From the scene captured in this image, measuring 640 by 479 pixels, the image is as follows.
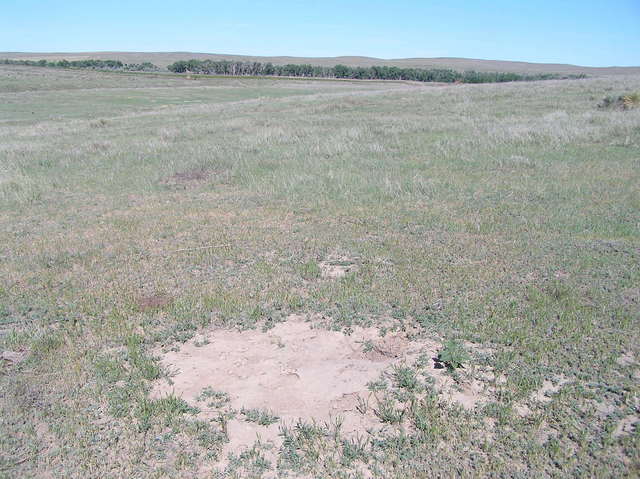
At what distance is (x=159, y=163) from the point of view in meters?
13.8

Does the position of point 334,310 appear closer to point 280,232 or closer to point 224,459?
point 224,459

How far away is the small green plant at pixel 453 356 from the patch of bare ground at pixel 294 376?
0.31ft

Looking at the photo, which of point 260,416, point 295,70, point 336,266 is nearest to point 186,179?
point 336,266

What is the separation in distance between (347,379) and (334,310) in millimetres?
1202

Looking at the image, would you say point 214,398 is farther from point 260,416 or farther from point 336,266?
point 336,266

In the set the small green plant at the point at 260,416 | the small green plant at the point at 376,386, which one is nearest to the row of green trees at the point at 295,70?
the small green plant at the point at 376,386

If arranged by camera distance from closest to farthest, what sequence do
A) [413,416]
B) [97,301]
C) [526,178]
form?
1. [413,416]
2. [97,301]
3. [526,178]

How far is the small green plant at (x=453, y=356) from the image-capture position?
435 cm

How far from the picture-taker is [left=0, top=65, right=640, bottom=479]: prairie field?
358 cm

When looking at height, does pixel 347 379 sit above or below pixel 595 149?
below

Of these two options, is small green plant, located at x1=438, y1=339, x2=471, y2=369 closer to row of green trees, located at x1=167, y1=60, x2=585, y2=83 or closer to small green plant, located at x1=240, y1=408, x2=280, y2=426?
small green plant, located at x1=240, y1=408, x2=280, y2=426

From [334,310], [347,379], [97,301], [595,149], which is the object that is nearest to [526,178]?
[595,149]

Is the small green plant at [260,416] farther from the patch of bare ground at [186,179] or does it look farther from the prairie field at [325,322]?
the patch of bare ground at [186,179]

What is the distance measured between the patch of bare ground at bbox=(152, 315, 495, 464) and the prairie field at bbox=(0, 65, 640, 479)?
19mm
